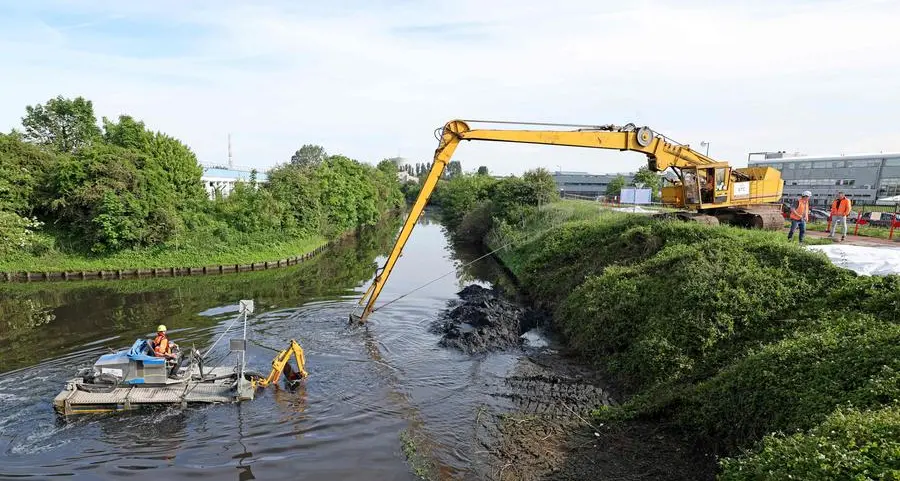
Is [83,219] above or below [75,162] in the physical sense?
below

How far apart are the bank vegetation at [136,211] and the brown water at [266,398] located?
22.1 ft

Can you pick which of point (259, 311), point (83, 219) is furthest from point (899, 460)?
point (83, 219)

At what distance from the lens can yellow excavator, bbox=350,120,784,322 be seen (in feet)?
54.0

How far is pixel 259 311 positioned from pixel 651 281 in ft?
53.1

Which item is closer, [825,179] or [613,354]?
[613,354]

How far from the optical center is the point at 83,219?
3203cm

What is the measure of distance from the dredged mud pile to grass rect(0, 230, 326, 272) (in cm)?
1860

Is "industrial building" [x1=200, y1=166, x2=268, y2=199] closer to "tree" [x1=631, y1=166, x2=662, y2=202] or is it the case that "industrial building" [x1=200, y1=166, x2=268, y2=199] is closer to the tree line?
the tree line

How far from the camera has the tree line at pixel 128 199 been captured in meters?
30.8

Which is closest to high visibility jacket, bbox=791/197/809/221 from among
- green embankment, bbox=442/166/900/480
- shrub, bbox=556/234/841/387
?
green embankment, bbox=442/166/900/480

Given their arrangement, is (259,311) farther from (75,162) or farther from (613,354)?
(75,162)

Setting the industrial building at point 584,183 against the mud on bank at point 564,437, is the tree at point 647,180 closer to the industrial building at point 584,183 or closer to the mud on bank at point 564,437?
the mud on bank at point 564,437

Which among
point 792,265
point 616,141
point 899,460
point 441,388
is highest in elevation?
point 616,141

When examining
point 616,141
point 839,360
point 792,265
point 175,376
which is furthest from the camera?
point 616,141
